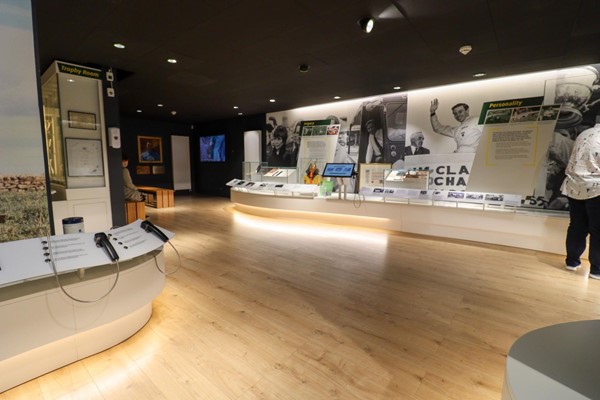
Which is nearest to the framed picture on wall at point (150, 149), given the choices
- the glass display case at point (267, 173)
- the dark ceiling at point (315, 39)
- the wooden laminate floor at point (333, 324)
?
the glass display case at point (267, 173)

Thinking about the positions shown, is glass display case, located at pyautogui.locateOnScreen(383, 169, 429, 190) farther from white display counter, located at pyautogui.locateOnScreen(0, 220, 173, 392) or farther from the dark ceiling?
white display counter, located at pyautogui.locateOnScreen(0, 220, 173, 392)

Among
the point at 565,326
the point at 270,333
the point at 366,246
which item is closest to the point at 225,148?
the point at 366,246

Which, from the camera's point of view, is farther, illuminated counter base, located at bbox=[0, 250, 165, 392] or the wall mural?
the wall mural

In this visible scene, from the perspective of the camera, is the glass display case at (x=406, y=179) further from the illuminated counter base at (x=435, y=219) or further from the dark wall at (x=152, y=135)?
the dark wall at (x=152, y=135)

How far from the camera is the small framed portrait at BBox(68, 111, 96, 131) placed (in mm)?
4428

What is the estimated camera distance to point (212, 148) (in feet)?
37.3

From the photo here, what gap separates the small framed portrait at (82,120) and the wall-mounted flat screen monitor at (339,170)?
4527 millimetres

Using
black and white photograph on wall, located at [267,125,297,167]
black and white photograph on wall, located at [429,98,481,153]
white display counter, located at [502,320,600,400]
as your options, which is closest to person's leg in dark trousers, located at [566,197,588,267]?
black and white photograph on wall, located at [429,98,481,153]

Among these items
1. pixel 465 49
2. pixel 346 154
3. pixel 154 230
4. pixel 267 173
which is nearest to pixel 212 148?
pixel 267 173

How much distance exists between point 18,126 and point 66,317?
4.80 feet

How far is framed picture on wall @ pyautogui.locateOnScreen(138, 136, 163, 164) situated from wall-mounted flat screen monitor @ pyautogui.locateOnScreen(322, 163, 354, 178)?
25.3ft

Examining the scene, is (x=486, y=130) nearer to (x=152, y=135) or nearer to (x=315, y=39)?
(x=315, y=39)

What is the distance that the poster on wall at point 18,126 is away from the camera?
6.69 ft

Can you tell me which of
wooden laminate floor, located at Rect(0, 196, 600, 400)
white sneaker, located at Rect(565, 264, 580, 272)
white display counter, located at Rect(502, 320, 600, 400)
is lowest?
wooden laminate floor, located at Rect(0, 196, 600, 400)
